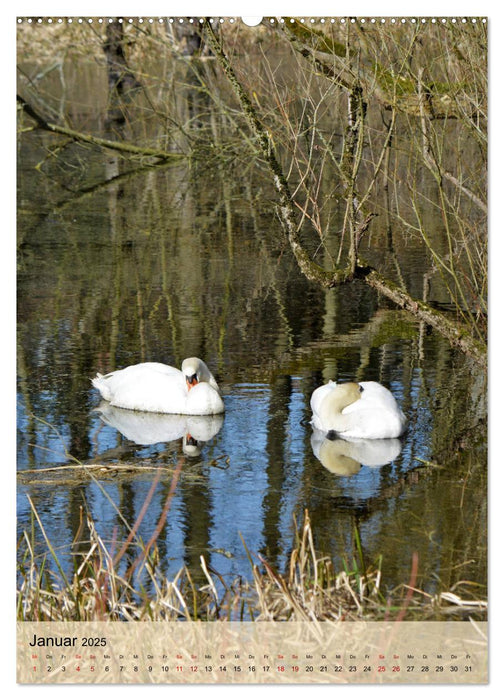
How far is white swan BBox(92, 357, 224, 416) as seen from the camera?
295 inches

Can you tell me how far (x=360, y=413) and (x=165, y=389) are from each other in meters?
1.37

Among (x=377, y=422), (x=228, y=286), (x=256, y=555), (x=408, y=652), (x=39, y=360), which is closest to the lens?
(x=408, y=652)

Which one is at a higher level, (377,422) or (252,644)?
(377,422)

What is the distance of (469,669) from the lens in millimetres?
4395

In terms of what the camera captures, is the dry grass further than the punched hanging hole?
No

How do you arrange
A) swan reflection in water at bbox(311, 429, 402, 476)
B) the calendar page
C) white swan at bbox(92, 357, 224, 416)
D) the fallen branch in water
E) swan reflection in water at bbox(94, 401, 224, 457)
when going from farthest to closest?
the fallen branch in water < white swan at bbox(92, 357, 224, 416) < swan reflection in water at bbox(94, 401, 224, 457) < swan reflection in water at bbox(311, 429, 402, 476) < the calendar page

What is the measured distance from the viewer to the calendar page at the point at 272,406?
4508mm

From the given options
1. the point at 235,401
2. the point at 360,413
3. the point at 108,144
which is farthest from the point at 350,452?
the point at 108,144

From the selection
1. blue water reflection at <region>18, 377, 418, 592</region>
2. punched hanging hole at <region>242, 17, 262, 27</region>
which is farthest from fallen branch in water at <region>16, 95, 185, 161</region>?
punched hanging hole at <region>242, 17, 262, 27</region>

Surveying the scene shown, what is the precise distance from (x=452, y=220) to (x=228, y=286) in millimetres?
2164

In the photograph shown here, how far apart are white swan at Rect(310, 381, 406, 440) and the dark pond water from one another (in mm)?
113

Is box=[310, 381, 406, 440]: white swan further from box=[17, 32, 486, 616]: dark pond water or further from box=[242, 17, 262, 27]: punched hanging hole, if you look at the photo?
box=[242, 17, 262, 27]: punched hanging hole

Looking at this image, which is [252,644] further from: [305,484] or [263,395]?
[263,395]

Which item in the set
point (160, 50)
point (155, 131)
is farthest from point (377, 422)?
point (155, 131)
